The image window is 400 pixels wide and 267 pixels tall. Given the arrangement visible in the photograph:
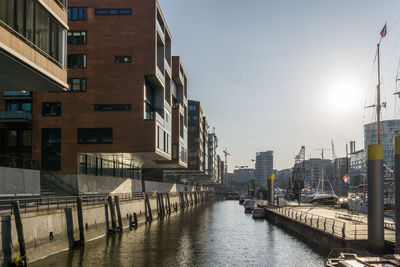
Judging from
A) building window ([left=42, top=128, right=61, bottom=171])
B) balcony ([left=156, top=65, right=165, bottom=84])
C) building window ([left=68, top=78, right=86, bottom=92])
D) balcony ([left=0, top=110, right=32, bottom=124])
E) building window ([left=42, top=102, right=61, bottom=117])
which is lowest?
building window ([left=42, top=128, right=61, bottom=171])

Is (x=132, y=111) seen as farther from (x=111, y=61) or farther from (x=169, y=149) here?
(x=169, y=149)

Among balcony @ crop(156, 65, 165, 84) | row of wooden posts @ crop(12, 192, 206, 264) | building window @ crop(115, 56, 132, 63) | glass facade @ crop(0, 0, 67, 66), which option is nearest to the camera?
glass facade @ crop(0, 0, 67, 66)

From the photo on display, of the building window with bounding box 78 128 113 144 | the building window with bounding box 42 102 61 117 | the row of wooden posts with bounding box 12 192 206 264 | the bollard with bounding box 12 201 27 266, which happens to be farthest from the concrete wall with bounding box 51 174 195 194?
the bollard with bounding box 12 201 27 266

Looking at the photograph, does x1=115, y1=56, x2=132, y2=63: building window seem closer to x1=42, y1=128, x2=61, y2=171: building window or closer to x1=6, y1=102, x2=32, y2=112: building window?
x1=42, y1=128, x2=61, y2=171: building window

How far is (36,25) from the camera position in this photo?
1109 inches

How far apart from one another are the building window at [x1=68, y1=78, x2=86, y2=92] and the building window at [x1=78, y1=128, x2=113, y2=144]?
17.3 feet

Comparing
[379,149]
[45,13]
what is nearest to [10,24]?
[45,13]

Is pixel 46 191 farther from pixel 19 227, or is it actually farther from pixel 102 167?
pixel 19 227

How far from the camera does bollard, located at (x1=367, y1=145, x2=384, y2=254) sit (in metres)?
26.0

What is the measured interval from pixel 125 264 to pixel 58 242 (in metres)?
5.61

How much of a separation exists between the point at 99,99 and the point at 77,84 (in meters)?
3.54

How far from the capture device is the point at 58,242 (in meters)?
31.6

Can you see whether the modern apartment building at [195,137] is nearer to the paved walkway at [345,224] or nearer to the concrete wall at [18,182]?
the paved walkway at [345,224]

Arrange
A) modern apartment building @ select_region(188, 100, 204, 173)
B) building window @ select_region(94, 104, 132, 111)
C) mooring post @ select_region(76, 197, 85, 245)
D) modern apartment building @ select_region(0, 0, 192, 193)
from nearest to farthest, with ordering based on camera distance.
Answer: mooring post @ select_region(76, 197, 85, 245) → modern apartment building @ select_region(0, 0, 192, 193) → building window @ select_region(94, 104, 132, 111) → modern apartment building @ select_region(188, 100, 204, 173)
